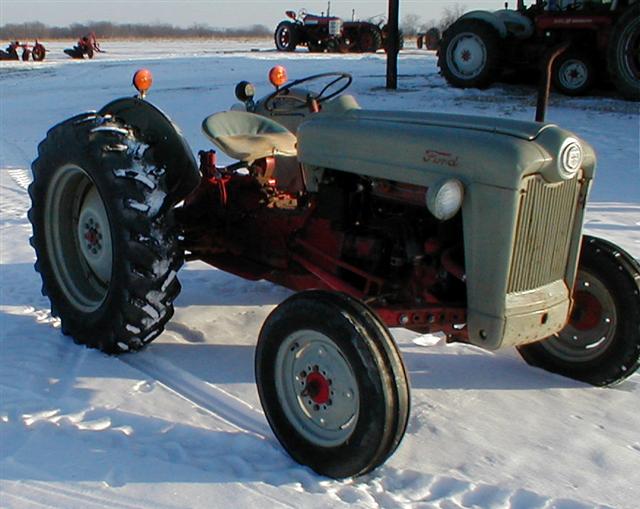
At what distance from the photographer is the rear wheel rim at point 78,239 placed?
4.24 m

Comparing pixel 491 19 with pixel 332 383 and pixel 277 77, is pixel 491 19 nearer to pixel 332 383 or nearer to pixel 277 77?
pixel 277 77

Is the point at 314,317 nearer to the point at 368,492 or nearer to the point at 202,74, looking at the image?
the point at 368,492

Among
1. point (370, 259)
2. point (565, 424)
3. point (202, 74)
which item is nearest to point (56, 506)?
point (370, 259)

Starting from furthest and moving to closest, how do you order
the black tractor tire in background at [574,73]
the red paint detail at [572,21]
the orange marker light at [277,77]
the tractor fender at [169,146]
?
the black tractor tire in background at [574,73] → the red paint detail at [572,21] → the orange marker light at [277,77] → the tractor fender at [169,146]

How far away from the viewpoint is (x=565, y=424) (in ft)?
11.1

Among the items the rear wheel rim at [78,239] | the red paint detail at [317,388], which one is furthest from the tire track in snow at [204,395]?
the rear wheel rim at [78,239]

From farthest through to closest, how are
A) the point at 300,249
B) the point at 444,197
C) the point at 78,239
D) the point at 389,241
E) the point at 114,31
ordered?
1. the point at 114,31
2. the point at 78,239
3. the point at 300,249
4. the point at 389,241
5. the point at 444,197

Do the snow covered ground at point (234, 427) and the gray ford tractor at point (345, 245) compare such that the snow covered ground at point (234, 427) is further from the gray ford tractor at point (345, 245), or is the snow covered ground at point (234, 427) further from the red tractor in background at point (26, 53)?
the red tractor in background at point (26, 53)

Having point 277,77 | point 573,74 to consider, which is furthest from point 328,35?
point 277,77

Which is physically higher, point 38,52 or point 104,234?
point 104,234

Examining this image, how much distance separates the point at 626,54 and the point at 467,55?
2861 millimetres

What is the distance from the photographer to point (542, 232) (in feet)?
10.3

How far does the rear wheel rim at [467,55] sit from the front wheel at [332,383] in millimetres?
11435

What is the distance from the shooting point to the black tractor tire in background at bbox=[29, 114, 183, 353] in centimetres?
375
